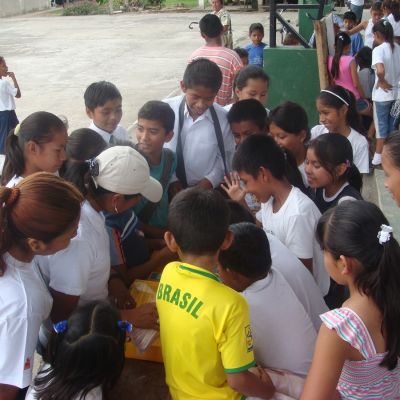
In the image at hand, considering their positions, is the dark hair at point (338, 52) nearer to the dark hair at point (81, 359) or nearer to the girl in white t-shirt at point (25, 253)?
the girl in white t-shirt at point (25, 253)

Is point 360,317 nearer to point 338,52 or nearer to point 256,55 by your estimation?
point 338,52

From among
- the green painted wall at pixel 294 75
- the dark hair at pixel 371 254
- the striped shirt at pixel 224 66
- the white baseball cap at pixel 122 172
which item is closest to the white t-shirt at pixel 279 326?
the dark hair at pixel 371 254

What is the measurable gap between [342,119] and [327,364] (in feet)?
7.83

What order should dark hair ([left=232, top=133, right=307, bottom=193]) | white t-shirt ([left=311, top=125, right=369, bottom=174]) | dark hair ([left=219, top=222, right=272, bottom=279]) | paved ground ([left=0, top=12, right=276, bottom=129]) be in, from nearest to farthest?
dark hair ([left=219, top=222, right=272, bottom=279]) → dark hair ([left=232, top=133, right=307, bottom=193]) → white t-shirt ([left=311, top=125, right=369, bottom=174]) → paved ground ([left=0, top=12, right=276, bottom=129])

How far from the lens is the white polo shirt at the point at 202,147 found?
3164 mm

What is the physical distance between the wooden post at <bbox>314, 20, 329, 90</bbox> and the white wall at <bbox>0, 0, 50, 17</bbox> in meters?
26.7

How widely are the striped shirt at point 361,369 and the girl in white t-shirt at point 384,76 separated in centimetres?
398

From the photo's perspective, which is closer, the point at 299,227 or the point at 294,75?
the point at 299,227

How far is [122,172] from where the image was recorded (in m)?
2.05

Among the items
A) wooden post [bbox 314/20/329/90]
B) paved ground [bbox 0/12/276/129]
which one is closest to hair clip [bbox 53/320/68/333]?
wooden post [bbox 314/20/329/90]

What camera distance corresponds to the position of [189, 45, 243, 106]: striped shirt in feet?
14.7

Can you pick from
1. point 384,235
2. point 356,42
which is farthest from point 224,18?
point 384,235

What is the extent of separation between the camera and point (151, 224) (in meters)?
2.88

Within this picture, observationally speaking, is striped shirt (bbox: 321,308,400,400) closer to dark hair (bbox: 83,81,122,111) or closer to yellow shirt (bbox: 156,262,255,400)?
yellow shirt (bbox: 156,262,255,400)
